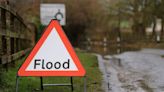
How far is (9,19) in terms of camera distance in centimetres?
895

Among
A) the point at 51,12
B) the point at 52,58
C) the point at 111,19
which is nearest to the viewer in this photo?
the point at 52,58

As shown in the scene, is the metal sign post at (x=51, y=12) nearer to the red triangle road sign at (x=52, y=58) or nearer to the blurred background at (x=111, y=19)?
the blurred background at (x=111, y=19)

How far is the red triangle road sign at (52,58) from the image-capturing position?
5715 mm

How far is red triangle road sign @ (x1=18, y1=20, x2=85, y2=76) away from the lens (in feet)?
18.7

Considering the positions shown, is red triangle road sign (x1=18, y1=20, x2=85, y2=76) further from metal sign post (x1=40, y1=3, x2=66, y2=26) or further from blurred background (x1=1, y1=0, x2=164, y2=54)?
blurred background (x1=1, y1=0, x2=164, y2=54)

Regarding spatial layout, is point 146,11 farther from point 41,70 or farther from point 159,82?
point 41,70

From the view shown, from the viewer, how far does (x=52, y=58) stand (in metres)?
5.82

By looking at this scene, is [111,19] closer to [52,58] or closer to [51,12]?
[51,12]

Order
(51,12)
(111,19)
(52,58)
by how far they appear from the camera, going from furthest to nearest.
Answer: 1. (111,19)
2. (51,12)
3. (52,58)

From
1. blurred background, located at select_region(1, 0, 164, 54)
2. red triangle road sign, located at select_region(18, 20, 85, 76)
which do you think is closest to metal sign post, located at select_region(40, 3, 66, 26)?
blurred background, located at select_region(1, 0, 164, 54)

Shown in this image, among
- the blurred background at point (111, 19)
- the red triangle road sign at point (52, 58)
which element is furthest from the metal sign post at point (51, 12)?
the red triangle road sign at point (52, 58)

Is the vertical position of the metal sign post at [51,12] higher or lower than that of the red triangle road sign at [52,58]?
higher

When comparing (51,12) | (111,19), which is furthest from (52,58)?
(111,19)

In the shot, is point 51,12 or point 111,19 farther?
point 111,19
